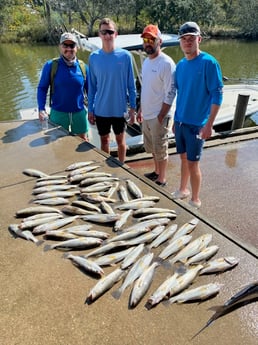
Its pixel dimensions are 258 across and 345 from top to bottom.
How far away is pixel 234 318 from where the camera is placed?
2.28m

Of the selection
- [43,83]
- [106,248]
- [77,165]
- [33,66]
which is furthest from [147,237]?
[33,66]

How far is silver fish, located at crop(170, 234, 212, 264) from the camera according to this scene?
280 centimetres

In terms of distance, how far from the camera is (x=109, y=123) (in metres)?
5.39

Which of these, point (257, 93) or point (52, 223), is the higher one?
point (52, 223)

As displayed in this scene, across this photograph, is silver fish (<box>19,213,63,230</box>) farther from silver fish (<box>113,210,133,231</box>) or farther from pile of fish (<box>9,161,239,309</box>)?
silver fish (<box>113,210,133,231</box>)

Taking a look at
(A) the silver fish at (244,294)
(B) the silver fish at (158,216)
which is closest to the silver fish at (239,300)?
(A) the silver fish at (244,294)

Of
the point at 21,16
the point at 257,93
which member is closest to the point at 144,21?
the point at 21,16

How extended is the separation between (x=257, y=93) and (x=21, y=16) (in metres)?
49.1

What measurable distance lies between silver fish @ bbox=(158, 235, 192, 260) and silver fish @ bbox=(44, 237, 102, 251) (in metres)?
0.57

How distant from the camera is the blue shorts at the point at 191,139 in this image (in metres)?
4.39

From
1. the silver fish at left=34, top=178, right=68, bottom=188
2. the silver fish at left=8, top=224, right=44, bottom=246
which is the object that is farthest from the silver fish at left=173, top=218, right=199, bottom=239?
the silver fish at left=34, top=178, right=68, bottom=188

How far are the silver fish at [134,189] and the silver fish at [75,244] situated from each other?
36.6 inches

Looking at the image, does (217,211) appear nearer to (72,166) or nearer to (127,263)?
(72,166)

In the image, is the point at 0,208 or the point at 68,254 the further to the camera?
the point at 0,208
